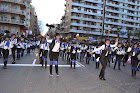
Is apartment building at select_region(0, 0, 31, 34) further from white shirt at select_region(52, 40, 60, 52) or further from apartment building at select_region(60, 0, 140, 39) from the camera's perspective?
white shirt at select_region(52, 40, 60, 52)

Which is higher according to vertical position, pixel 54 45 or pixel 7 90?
pixel 54 45

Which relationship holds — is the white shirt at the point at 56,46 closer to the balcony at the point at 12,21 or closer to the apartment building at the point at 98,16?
the balcony at the point at 12,21

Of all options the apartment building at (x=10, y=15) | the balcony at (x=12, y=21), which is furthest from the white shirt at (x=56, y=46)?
the balcony at (x=12, y=21)

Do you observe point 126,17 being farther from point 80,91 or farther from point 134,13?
point 80,91

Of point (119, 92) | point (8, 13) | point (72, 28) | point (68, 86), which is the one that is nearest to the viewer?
point (119, 92)

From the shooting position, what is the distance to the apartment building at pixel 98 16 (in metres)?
58.4

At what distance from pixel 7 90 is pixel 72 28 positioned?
5424 centimetres

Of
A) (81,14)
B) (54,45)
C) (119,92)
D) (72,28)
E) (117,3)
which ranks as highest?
(117,3)

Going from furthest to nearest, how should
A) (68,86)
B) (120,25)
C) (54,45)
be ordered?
(120,25) < (54,45) < (68,86)

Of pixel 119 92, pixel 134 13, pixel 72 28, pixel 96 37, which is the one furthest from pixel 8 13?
pixel 134 13

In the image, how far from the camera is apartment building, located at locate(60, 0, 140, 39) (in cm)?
5844

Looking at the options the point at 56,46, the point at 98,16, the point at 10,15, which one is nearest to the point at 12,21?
the point at 10,15

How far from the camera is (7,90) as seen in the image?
511 centimetres

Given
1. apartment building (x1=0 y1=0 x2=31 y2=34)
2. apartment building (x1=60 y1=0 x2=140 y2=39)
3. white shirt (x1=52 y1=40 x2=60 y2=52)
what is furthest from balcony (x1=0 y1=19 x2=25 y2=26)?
white shirt (x1=52 y1=40 x2=60 y2=52)
